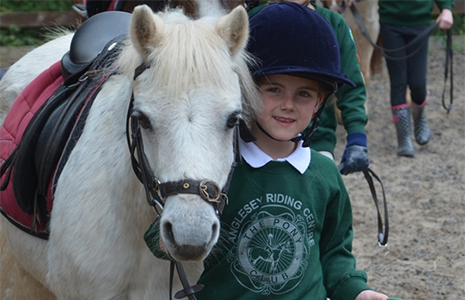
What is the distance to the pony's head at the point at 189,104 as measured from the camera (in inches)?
73.1

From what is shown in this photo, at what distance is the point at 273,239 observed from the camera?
2201mm

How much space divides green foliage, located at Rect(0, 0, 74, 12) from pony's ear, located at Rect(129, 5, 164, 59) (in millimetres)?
8743

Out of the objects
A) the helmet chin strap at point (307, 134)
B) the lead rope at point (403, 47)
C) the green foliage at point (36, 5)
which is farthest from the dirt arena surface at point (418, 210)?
the green foliage at point (36, 5)

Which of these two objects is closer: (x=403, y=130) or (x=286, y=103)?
(x=286, y=103)

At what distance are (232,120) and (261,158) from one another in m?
0.27

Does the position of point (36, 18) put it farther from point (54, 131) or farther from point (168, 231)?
point (168, 231)

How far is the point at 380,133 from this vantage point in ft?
26.2

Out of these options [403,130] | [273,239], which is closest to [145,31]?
[273,239]

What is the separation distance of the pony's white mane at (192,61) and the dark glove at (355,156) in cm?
127

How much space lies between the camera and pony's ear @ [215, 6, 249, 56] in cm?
210

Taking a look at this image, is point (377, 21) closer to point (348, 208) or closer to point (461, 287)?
point (461, 287)

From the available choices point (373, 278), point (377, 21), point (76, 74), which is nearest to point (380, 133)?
point (377, 21)

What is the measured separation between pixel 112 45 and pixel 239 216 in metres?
0.91

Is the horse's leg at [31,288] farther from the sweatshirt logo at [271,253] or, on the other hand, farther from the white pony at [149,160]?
the sweatshirt logo at [271,253]
